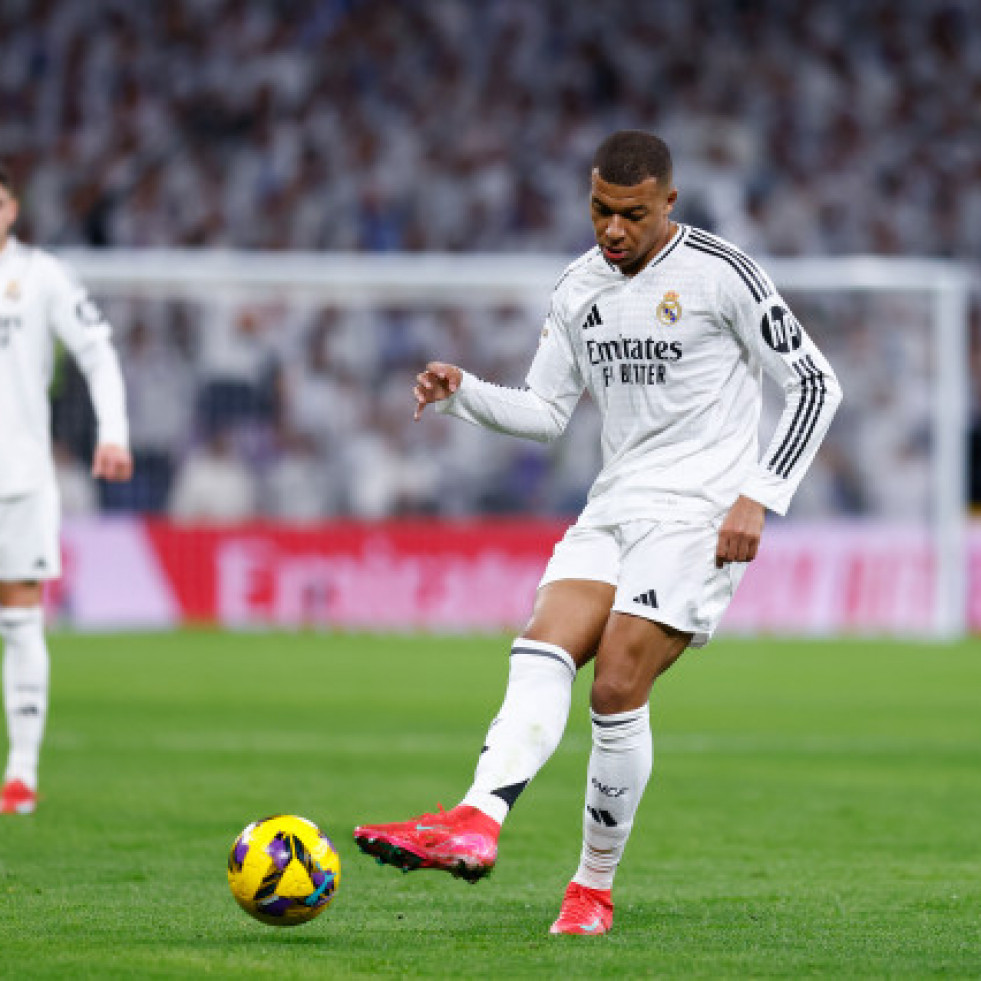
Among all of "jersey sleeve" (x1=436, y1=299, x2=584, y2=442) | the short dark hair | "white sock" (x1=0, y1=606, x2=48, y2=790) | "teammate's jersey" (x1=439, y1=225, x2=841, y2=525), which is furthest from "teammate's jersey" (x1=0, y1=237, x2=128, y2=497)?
the short dark hair

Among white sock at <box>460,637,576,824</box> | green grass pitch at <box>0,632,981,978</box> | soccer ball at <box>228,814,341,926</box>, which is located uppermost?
white sock at <box>460,637,576,824</box>

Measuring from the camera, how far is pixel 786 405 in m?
5.98

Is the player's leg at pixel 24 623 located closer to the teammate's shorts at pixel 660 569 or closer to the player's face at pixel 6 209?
the player's face at pixel 6 209

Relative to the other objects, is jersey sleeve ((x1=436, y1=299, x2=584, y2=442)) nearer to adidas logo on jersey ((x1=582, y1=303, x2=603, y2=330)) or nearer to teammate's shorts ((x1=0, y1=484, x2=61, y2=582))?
adidas logo on jersey ((x1=582, y1=303, x2=603, y2=330))

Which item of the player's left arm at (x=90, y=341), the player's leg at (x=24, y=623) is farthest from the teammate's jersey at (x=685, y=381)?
the player's leg at (x=24, y=623)

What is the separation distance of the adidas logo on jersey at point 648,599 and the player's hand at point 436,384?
2.50 ft

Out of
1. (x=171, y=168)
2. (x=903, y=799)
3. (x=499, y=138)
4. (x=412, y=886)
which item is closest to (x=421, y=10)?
(x=499, y=138)

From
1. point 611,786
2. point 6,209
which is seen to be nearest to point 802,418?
point 611,786

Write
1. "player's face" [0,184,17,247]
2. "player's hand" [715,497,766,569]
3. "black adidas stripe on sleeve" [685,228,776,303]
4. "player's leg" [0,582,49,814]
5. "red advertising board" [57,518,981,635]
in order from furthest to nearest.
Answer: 1. "red advertising board" [57,518,981,635]
2. "player's leg" [0,582,49,814]
3. "player's face" [0,184,17,247]
4. "black adidas stripe on sleeve" [685,228,776,303]
5. "player's hand" [715,497,766,569]

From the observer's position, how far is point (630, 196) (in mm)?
5926

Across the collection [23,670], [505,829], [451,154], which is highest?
[451,154]

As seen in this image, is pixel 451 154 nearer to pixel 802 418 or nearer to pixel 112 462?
pixel 112 462

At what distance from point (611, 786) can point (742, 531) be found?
0.77 meters

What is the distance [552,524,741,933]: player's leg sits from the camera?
232 inches
